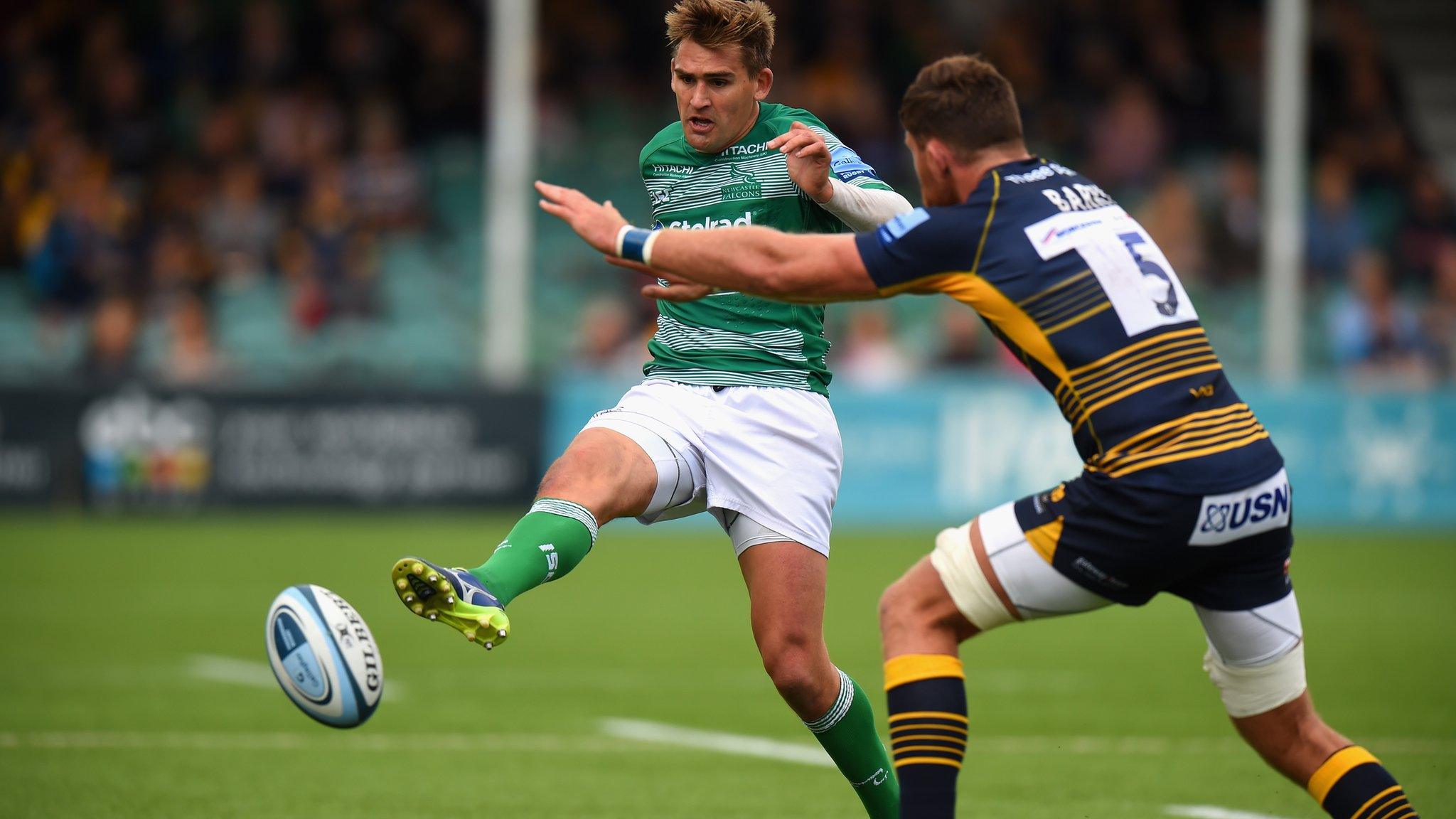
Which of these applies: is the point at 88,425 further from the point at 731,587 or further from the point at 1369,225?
the point at 1369,225

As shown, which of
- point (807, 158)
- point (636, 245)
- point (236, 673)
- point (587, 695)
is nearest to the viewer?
point (636, 245)

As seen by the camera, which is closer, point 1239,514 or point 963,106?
point 1239,514

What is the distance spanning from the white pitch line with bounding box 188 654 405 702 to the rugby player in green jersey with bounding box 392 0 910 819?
3.66 m

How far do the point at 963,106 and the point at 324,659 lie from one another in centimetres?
215

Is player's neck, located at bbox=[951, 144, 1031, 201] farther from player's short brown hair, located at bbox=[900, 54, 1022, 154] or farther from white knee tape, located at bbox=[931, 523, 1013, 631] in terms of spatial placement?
white knee tape, located at bbox=[931, 523, 1013, 631]

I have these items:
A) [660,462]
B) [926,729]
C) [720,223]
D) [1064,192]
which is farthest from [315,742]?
[1064,192]

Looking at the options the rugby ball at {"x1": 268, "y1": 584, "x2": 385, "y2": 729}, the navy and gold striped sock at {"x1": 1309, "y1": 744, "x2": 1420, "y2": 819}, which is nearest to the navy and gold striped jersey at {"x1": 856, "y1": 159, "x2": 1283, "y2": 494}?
the navy and gold striped sock at {"x1": 1309, "y1": 744, "x2": 1420, "y2": 819}

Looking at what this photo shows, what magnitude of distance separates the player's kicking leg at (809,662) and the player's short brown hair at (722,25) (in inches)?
57.0

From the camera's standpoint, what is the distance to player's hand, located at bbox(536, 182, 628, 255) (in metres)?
4.82

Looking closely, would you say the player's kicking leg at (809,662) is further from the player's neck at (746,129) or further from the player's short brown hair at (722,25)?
the player's short brown hair at (722,25)

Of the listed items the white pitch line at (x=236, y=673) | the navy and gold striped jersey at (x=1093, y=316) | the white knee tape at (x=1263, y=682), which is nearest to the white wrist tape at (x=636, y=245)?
the navy and gold striped jersey at (x=1093, y=316)

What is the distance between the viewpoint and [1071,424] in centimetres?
443

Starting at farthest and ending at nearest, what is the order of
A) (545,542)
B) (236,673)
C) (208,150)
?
(208,150) → (236,673) → (545,542)

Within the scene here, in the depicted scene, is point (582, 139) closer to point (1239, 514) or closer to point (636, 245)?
point (636, 245)
